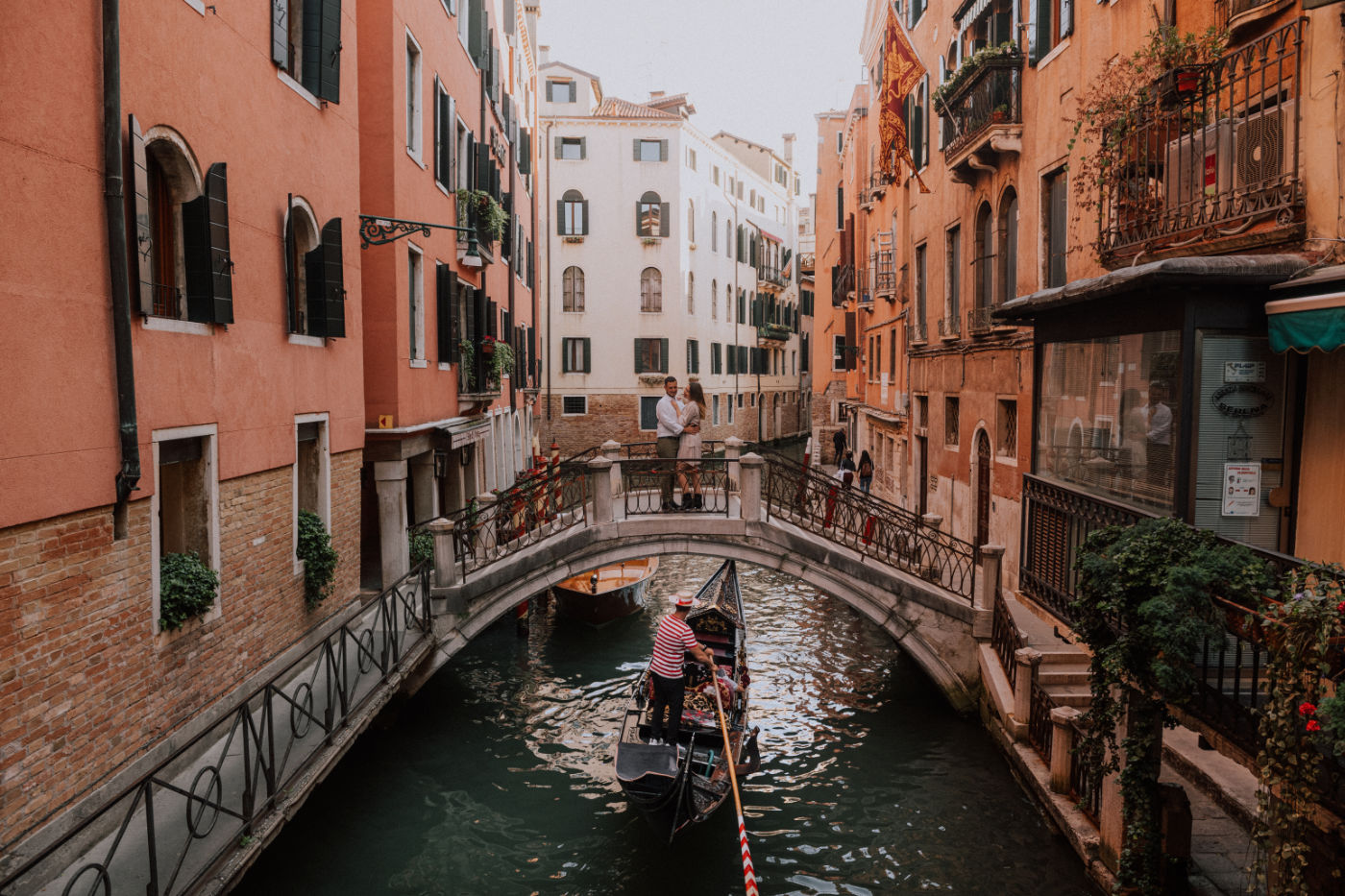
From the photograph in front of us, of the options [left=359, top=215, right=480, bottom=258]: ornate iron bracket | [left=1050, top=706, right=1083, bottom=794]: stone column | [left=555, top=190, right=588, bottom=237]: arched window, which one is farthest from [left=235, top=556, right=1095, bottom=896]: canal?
[left=555, top=190, right=588, bottom=237]: arched window

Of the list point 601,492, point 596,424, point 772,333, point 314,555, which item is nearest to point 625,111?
point 596,424

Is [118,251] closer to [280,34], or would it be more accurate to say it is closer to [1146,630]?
[280,34]

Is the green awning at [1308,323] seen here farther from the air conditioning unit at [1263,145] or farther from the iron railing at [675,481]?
the iron railing at [675,481]

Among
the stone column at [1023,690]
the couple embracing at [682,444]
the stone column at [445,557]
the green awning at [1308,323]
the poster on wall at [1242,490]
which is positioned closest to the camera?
the green awning at [1308,323]

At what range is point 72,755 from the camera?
231 inches

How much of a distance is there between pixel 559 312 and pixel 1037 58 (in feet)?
83.2

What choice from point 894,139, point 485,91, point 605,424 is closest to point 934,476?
point 894,139

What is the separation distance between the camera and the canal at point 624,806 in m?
8.36

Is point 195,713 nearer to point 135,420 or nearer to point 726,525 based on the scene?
point 135,420

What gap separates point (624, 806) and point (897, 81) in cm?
1115

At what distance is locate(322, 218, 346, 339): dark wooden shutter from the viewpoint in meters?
9.75

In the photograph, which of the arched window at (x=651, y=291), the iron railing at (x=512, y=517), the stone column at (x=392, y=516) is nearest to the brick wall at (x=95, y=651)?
the stone column at (x=392, y=516)

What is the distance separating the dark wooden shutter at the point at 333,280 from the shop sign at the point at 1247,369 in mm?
7831

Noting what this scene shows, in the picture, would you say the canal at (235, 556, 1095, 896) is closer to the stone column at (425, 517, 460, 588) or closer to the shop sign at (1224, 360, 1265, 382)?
the stone column at (425, 517, 460, 588)
